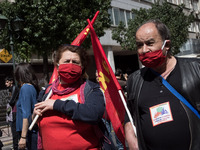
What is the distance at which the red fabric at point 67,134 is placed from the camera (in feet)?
7.52

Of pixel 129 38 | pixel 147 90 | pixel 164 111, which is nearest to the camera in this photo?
pixel 164 111

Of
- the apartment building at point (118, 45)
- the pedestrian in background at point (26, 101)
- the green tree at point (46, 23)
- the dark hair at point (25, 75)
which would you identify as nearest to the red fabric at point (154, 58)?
the pedestrian in background at point (26, 101)

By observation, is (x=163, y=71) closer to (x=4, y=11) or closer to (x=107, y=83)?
(x=107, y=83)

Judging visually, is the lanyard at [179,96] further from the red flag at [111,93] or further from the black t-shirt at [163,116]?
the red flag at [111,93]

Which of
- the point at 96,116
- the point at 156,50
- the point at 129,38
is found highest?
the point at 129,38

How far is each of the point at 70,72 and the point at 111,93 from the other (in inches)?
45.8

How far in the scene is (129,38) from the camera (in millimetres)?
18797

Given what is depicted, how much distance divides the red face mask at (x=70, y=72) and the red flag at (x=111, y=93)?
938 mm

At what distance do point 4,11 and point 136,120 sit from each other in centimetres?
895

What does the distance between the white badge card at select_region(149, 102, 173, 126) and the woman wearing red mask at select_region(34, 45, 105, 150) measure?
1.62ft

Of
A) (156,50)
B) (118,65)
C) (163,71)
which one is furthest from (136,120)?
(118,65)

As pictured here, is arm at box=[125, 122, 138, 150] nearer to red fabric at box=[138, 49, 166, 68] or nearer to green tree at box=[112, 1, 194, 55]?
red fabric at box=[138, 49, 166, 68]

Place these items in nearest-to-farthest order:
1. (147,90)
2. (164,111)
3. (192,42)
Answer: (164,111) < (147,90) < (192,42)

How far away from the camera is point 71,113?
7.36 ft
